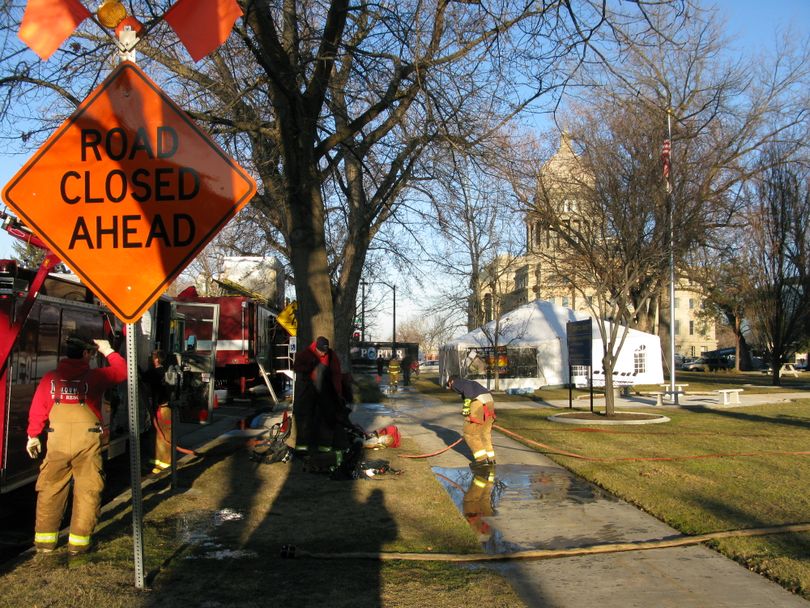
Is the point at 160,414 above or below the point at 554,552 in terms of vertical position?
above

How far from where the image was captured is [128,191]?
4.64m

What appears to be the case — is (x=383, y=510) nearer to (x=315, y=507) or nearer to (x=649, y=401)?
(x=315, y=507)

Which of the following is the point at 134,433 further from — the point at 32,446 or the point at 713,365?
the point at 713,365

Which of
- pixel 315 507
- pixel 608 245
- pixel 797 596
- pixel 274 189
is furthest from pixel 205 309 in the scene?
pixel 797 596

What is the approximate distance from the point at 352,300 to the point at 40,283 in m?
12.0

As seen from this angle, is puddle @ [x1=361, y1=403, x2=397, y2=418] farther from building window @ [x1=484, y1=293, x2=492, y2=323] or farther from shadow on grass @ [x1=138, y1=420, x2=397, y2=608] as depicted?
building window @ [x1=484, y1=293, x2=492, y2=323]

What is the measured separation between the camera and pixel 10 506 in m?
7.80

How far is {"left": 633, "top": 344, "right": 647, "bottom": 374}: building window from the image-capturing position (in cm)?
3206

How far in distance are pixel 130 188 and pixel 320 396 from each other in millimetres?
5311

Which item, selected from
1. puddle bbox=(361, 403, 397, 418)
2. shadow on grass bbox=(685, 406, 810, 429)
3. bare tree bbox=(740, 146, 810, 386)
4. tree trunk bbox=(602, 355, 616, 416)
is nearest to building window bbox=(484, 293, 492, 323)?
bare tree bbox=(740, 146, 810, 386)

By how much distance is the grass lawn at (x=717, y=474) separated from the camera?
5.81 metres

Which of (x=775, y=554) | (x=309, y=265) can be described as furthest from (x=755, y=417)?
(x=775, y=554)

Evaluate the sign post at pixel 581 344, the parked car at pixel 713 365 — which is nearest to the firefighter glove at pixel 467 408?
the sign post at pixel 581 344

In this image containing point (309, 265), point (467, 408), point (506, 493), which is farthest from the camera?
point (309, 265)
